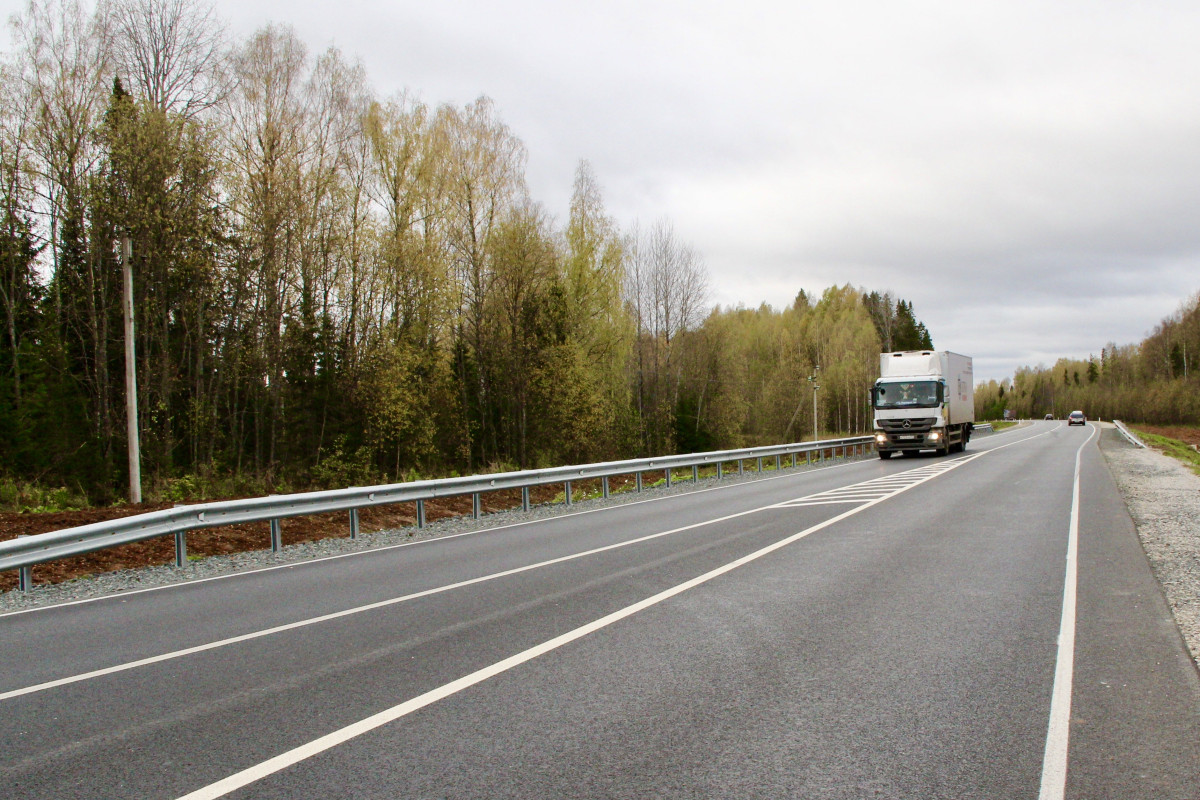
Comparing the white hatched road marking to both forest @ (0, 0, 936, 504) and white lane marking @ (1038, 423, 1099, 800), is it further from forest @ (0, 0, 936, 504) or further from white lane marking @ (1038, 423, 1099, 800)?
forest @ (0, 0, 936, 504)

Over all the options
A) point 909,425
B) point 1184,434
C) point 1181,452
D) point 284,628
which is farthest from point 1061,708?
point 1184,434

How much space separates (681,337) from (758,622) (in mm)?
45739

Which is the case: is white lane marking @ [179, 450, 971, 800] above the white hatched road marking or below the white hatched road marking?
above

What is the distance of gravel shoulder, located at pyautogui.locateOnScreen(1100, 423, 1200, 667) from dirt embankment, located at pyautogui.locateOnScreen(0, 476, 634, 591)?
11.8 m

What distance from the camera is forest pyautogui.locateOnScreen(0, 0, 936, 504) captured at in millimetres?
24219

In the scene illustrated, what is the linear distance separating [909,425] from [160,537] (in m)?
25.9

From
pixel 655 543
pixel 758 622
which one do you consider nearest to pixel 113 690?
pixel 758 622

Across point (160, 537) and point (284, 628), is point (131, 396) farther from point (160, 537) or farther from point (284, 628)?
point (284, 628)

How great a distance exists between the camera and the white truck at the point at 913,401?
30016 millimetres

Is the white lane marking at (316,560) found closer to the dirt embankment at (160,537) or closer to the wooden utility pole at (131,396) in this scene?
the dirt embankment at (160,537)

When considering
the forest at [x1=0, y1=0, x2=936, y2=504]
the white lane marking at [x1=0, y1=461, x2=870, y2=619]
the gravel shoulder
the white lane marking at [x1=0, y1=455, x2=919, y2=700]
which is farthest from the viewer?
the forest at [x1=0, y1=0, x2=936, y2=504]

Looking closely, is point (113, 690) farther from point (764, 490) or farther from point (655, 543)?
point (764, 490)

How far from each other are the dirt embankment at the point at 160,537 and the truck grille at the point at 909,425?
61.5 ft

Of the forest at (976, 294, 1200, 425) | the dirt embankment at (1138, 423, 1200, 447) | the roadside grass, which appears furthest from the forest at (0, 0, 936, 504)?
the forest at (976, 294, 1200, 425)
